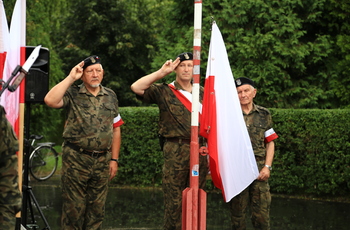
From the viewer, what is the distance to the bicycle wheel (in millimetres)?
14086

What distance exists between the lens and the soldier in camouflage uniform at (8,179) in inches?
118

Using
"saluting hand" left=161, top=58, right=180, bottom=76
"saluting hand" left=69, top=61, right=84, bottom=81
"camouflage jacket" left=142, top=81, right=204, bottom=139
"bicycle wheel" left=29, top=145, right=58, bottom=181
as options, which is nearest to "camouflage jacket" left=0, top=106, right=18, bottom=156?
"saluting hand" left=69, top=61, right=84, bottom=81

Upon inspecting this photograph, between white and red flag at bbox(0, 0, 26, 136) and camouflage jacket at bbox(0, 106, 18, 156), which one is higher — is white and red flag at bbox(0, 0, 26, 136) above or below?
above

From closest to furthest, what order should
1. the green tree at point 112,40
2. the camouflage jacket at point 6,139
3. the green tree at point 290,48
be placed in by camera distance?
the camouflage jacket at point 6,139, the green tree at point 290,48, the green tree at point 112,40

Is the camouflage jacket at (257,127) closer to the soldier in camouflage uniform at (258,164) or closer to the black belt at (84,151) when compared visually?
the soldier in camouflage uniform at (258,164)

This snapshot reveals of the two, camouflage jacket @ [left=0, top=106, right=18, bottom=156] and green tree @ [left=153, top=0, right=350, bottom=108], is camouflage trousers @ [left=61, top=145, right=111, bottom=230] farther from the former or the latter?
green tree @ [left=153, top=0, right=350, bottom=108]

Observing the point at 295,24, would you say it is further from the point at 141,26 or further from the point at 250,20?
the point at 141,26

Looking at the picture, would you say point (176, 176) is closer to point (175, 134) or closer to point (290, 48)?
point (175, 134)

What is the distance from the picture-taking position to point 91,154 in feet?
19.6

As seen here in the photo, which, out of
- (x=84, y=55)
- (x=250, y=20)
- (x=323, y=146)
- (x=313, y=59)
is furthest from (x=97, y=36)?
(x=323, y=146)

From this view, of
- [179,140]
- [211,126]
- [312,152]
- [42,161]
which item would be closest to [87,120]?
Answer: [179,140]

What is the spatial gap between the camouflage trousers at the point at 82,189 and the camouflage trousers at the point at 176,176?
0.69 meters

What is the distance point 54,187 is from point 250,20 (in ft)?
22.6

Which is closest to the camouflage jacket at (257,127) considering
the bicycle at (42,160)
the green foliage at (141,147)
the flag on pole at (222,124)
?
the flag on pole at (222,124)
